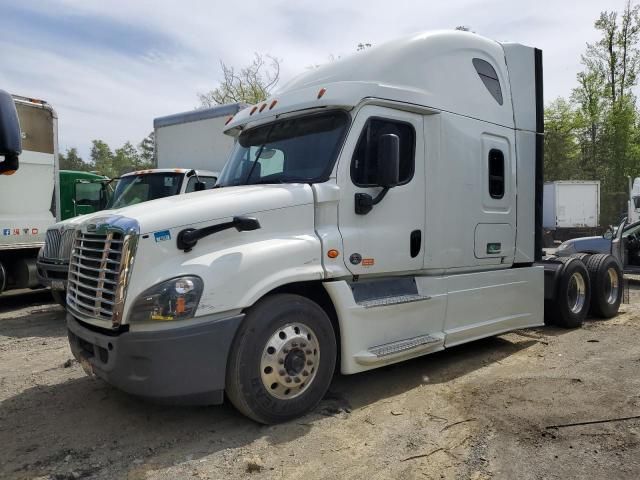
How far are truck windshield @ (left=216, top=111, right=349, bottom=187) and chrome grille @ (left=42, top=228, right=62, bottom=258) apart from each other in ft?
11.4

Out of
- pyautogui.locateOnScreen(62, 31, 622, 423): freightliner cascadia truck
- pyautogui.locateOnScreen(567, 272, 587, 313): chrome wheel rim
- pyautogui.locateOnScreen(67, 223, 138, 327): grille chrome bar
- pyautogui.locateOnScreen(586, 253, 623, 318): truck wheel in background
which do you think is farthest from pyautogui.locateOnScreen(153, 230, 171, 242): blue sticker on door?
pyautogui.locateOnScreen(586, 253, 623, 318): truck wheel in background

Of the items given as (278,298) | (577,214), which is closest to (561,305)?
(278,298)

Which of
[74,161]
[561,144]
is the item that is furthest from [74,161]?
[561,144]

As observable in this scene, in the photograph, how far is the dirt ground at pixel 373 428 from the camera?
3250mm

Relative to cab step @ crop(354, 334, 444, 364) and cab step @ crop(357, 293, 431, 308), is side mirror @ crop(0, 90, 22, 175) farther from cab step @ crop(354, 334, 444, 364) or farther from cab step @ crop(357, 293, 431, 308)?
cab step @ crop(354, 334, 444, 364)

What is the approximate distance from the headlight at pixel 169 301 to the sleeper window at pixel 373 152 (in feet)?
5.48

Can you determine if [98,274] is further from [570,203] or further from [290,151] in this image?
[570,203]

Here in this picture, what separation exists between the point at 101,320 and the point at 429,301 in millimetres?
2843

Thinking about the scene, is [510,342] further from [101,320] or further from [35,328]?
Answer: [35,328]

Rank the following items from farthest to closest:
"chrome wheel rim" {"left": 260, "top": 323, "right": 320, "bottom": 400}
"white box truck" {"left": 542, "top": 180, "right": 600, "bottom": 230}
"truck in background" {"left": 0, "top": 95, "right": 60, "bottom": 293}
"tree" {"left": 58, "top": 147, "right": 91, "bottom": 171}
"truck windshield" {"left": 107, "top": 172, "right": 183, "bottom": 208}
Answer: "tree" {"left": 58, "top": 147, "right": 91, "bottom": 171}, "white box truck" {"left": 542, "top": 180, "right": 600, "bottom": 230}, "truck in background" {"left": 0, "top": 95, "right": 60, "bottom": 293}, "truck windshield" {"left": 107, "top": 172, "right": 183, "bottom": 208}, "chrome wheel rim" {"left": 260, "top": 323, "right": 320, "bottom": 400}

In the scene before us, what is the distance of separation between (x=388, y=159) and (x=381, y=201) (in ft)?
1.33

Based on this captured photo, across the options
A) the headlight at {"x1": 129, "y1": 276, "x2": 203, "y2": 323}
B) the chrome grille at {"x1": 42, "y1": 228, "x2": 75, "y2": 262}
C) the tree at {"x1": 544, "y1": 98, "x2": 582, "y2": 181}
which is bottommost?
the headlight at {"x1": 129, "y1": 276, "x2": 203, "y2": 323}

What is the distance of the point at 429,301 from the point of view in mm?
4859

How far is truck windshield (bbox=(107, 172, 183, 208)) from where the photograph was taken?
8430mm
